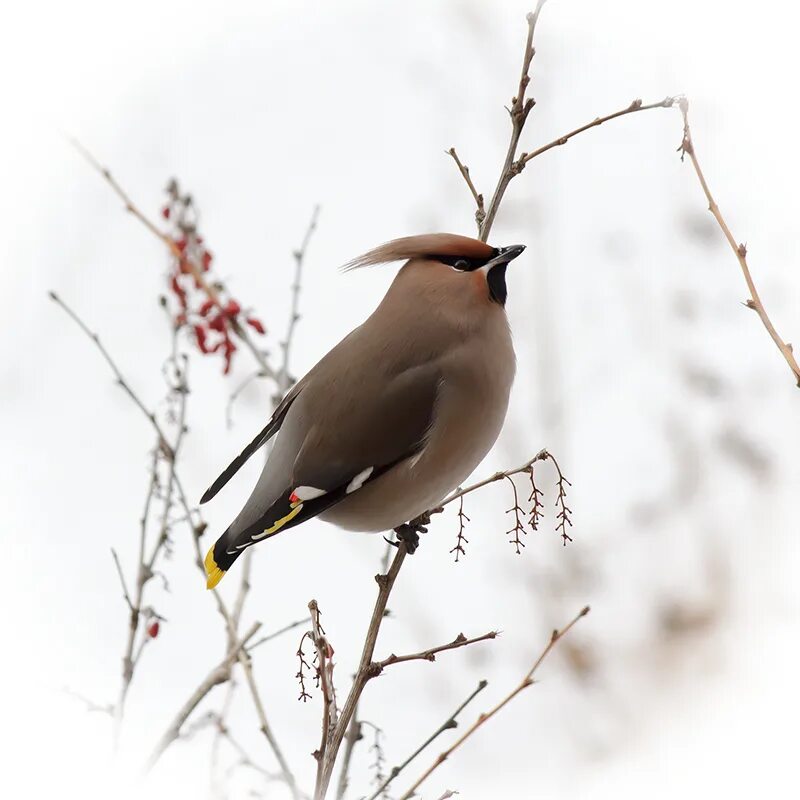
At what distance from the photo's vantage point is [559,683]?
499 centimetres

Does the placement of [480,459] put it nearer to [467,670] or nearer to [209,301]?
[209,301]

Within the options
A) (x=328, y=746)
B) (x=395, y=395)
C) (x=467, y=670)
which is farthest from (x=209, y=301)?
(x=467, y=670)

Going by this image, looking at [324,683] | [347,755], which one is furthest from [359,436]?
[324,683]

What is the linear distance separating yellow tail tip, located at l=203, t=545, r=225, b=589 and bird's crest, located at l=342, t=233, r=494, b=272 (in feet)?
2.16

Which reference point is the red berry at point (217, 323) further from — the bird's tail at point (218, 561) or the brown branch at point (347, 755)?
the brown branch at point (347, 755)

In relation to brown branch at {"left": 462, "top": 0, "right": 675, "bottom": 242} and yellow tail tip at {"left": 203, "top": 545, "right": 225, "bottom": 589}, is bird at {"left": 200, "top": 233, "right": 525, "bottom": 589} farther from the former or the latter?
brown branch at {"left": 462, "top": 0, "right": 675, "bottom": 242}

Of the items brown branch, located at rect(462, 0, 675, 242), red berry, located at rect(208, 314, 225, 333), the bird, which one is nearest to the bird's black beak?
the bird

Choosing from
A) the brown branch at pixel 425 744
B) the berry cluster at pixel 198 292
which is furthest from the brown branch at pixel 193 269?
the brown branch at pixel 425 744

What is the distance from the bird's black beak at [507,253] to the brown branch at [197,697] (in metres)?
0.88

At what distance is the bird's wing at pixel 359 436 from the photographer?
2.35 metres

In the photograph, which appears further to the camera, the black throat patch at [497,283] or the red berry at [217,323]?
the red berry at [217,323]

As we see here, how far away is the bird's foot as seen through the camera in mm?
2556

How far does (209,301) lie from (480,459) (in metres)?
0.72

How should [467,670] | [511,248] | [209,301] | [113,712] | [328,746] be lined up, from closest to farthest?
1. [328,746]
2. [113,712]
3. [511,248]
4. [209,301]
5. [467,670]
